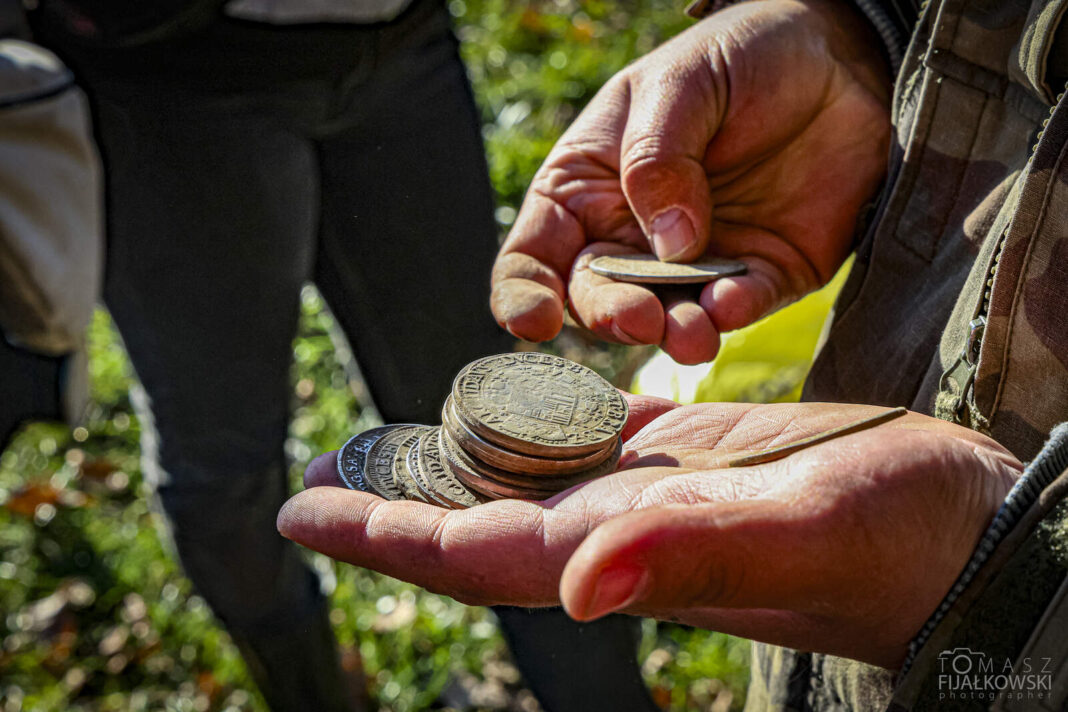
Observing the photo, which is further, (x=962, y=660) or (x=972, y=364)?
(x=972, y=364)

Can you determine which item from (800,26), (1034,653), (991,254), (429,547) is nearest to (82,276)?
(429,547)

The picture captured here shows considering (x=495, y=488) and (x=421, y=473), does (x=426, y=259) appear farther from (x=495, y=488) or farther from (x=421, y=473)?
(x=495, y=488)

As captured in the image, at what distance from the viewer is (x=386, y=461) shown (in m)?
1.66

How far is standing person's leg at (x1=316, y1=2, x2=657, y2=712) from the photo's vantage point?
2307 mm

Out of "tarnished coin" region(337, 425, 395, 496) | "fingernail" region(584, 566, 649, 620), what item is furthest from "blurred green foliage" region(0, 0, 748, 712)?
"fingernail" region(584, 566, 649, 620)

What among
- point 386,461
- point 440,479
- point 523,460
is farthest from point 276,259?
point 523,460

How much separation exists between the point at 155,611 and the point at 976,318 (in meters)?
2.77

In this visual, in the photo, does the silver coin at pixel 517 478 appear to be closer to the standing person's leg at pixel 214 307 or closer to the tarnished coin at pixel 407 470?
the tarnished coin at pixel 407 470

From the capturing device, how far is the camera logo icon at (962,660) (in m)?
1.04

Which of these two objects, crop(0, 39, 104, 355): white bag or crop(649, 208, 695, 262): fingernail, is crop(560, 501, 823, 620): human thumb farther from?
crop(0, 39, 104, 355): white bag

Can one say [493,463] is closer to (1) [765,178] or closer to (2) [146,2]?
(1) [765,178]

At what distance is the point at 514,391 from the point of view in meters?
1.66

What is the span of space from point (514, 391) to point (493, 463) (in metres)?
0.18

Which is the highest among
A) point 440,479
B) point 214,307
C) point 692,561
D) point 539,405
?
point 692,561
